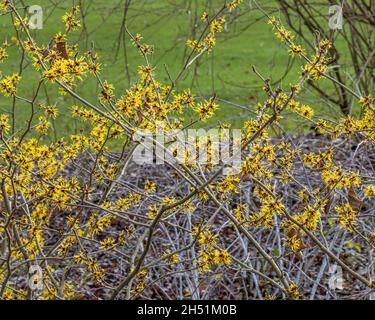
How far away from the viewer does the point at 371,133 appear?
11.2 feet

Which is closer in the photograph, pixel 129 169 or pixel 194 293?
pixel 194 293

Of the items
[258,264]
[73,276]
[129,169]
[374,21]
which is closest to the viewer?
[258,264]

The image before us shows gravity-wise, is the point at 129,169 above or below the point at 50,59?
above

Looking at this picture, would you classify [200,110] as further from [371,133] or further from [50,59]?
[371,133]

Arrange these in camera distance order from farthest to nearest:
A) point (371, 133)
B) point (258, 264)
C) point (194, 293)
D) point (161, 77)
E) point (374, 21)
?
point (161, 77)
point (374, 21)
point (258, 264)
point (194, 293)
point (371, 133)

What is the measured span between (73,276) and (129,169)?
1.76m

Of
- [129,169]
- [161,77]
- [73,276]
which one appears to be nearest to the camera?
[73,276]

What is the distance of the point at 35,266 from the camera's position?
138 inches

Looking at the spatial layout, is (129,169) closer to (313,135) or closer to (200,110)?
(313,135)

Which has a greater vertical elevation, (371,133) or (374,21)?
(374,21)

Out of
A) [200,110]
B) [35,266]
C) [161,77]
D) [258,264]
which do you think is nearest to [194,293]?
[258,264]
